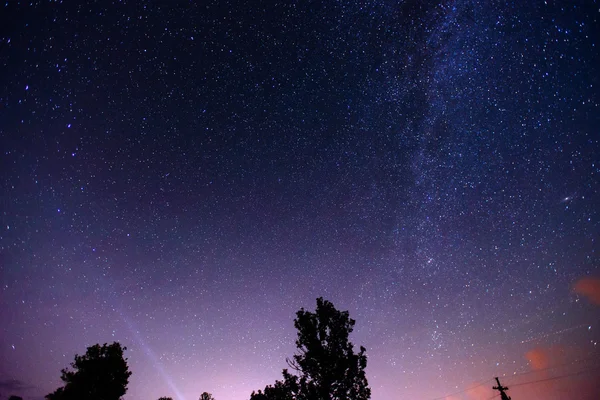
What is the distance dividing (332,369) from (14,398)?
4168cm

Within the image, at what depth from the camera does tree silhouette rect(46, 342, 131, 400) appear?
57.4 ft

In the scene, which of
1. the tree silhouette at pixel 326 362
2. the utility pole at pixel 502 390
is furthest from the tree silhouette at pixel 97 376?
the utility pole at pixel 502 390

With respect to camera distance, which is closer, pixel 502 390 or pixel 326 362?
pixel 326 362

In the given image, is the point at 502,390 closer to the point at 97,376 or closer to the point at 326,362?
the point at 326,362

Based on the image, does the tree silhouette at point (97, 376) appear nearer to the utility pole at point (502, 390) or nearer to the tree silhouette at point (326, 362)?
the tree silhouette at point (326, 362)

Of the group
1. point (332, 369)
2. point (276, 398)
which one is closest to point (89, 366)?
point (276, 398)

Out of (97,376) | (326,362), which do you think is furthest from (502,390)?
(97,376)

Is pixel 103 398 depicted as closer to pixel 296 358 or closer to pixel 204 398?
pixel 296 358

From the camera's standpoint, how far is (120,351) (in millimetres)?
19891

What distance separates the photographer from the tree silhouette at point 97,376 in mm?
17500

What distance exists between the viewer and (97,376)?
18.4m

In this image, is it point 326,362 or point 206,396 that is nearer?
point 326,362

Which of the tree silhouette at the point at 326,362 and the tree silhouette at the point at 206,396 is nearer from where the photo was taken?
the tree silhouette at the point at 326,362

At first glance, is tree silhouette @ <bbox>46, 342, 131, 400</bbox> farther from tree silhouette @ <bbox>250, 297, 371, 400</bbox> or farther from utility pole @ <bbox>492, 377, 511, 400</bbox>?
utility pole @ <bbox>492, 377, 511, 400</bbox>
